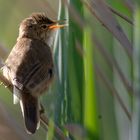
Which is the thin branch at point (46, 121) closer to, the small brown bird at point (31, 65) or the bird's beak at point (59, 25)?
the small brown bird at point (31, 65)

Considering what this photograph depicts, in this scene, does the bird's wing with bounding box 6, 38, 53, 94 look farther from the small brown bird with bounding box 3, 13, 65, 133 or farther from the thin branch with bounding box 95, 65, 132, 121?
the thin branch with bounding box 95, 65, 132, 121

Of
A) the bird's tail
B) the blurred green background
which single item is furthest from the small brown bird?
the blurred green background

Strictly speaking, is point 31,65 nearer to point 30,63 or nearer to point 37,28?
point 30,63

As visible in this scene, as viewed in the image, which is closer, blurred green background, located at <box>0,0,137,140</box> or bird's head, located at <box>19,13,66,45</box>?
blurred green background, located at <box>0,0,137,140</box>

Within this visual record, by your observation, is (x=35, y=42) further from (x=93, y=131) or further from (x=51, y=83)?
(x=93, y=131)

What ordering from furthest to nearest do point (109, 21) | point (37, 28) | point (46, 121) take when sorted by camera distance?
1. point (37, 28)
2. point (46, 121)
3. point (109, 21)

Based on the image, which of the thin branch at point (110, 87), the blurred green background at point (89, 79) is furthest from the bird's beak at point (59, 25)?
the thin branch at point (110, 87)

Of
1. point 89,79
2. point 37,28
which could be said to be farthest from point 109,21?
point 37,28

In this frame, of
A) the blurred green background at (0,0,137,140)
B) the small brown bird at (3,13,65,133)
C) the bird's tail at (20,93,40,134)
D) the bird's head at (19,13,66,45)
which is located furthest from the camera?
the bird's head at (19,13,66,45)
